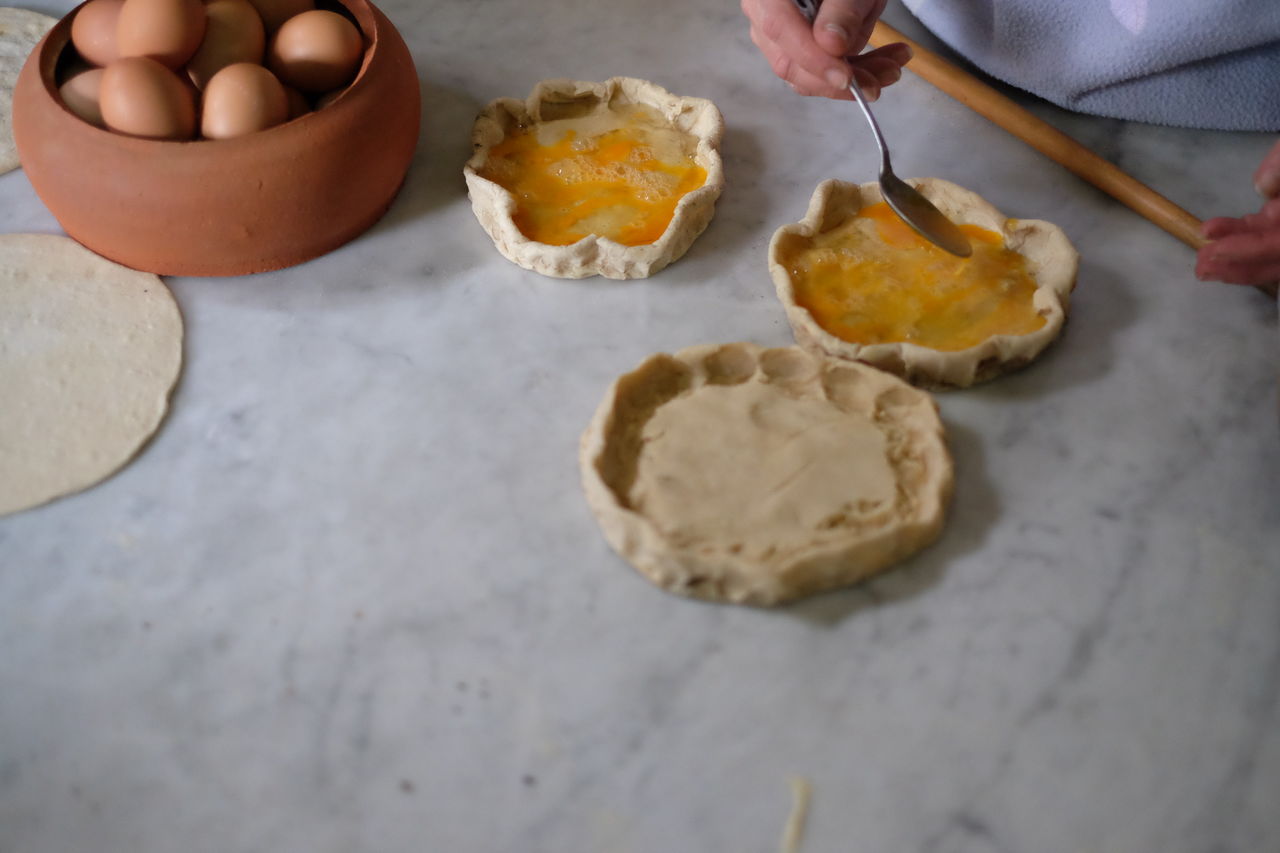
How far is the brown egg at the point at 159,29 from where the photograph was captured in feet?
4.47

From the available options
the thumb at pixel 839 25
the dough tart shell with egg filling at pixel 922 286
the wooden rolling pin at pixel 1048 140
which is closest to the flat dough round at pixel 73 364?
the dough tart shell with egg filling at pixel 922 286

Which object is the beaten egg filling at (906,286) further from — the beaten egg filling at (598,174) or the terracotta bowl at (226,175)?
the terracotta bowl at (226,175)

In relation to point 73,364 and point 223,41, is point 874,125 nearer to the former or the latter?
point 223,41

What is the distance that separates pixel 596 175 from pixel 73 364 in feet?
2.53

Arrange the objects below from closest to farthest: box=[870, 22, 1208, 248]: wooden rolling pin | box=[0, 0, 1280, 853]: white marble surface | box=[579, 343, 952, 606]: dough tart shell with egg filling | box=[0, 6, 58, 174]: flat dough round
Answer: box=[0, 0, 1280, 853]: white marble surface < box=[579, 343, 952, 606]: dough tart shell with egg filling < box=[870, 22, 1208, 248]: wooden rolling pin < box=[0, 6, 58, 174]: flat dough round

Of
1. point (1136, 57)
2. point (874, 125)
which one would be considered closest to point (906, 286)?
point (874, 125)

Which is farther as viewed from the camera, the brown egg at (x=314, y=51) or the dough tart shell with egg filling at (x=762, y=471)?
the brown egg at (x=314, y=51)

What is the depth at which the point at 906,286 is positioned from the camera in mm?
1423

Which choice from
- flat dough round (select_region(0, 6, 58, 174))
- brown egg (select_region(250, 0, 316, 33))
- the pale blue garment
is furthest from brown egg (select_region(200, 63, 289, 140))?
the pale blue garment

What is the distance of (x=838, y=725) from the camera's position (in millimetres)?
1107

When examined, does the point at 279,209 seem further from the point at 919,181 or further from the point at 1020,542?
the point at 1020,542

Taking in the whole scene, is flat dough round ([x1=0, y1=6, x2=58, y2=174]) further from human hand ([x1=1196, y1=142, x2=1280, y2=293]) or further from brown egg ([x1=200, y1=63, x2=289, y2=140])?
human hand ([x1=1196, y1=142, x2=1280, y2=293])

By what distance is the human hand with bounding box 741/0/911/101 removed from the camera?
1431mm

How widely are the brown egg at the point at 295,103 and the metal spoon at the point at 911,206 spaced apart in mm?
707
